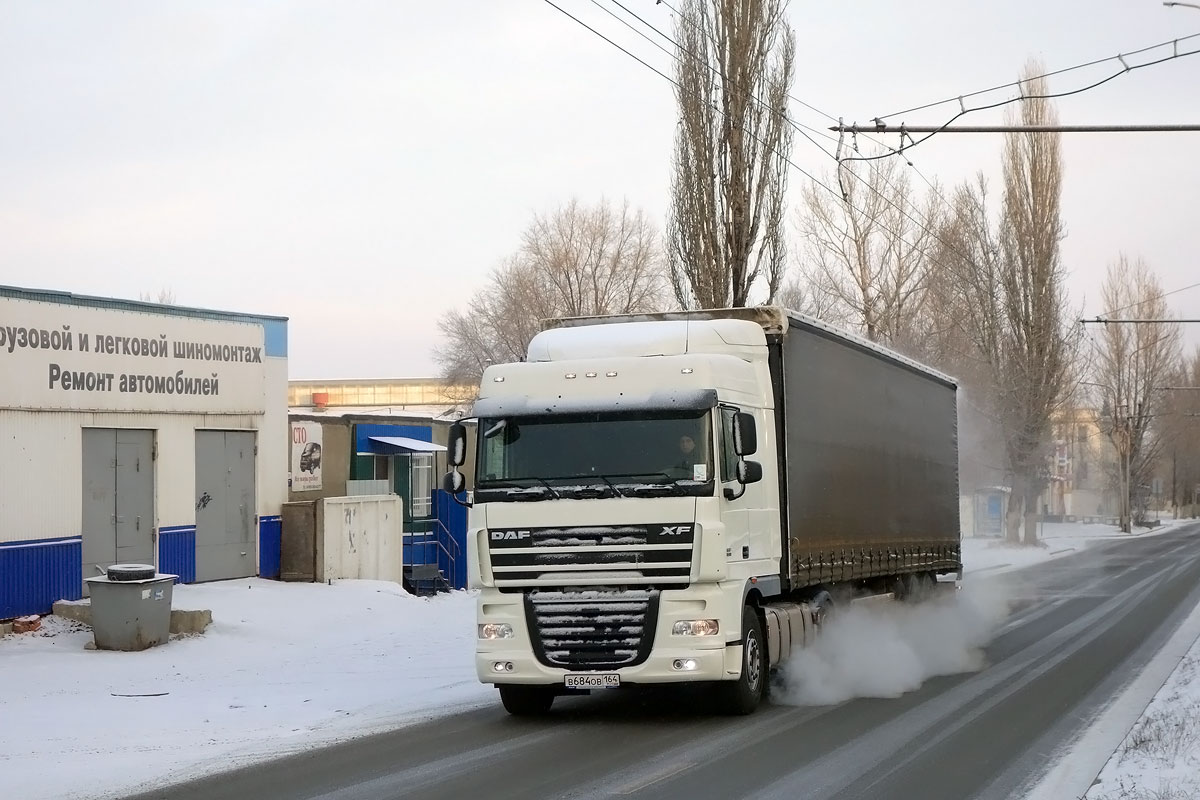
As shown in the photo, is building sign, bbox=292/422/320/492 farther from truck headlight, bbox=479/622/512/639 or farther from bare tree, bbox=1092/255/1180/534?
bare tree, bbox=1092/255/1180/534

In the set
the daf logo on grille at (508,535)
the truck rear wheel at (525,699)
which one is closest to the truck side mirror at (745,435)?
the daf logo on grille at (508,535)

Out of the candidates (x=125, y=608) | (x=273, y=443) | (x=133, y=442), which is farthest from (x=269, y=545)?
(x=125, y=608)

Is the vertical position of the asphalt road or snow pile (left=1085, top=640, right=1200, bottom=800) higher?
snow pile (left=1085, top=640, right=1200, bottom=800)

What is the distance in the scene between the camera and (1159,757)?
31.2 ft

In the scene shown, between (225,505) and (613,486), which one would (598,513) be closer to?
(613,486)

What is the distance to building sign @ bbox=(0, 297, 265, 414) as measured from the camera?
758 inches

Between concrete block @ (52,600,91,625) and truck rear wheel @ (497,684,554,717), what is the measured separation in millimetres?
8571

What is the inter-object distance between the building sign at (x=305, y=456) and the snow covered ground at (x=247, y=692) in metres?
2.80

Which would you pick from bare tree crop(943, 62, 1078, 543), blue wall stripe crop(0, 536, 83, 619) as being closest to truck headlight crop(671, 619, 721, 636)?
blue wall stripe crop(0, 536, 83, 619)

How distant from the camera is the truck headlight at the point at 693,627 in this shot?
38.2 ft

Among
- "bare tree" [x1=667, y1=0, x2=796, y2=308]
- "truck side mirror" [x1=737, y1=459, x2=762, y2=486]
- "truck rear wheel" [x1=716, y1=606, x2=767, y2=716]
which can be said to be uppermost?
"bare tree" [x1=667, y1=0, x2=796, y2=308]

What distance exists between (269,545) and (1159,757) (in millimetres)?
18073

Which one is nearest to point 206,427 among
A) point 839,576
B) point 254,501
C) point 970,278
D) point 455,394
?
point 254,501

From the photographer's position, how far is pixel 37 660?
1664 centimetres
